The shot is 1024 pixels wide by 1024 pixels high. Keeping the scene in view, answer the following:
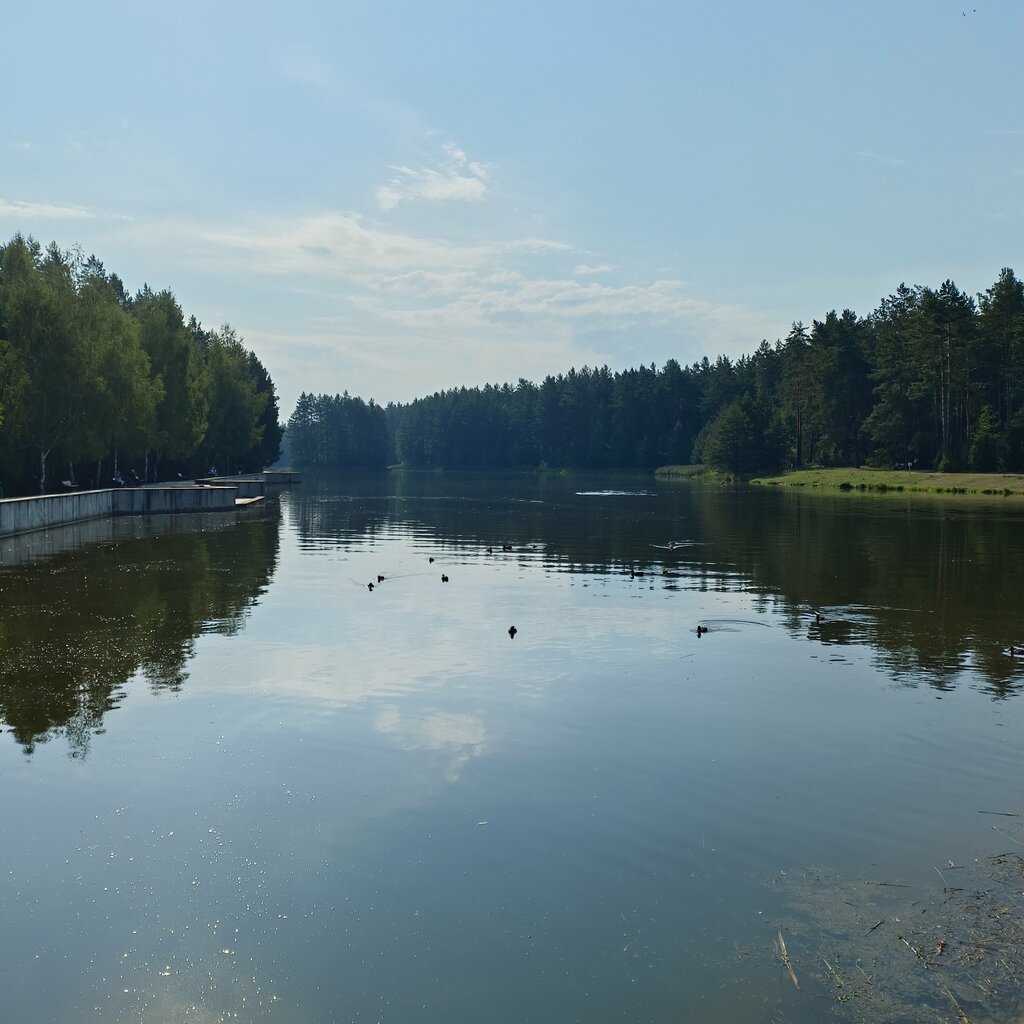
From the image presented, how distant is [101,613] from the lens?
2920cm

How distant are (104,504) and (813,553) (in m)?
47.7

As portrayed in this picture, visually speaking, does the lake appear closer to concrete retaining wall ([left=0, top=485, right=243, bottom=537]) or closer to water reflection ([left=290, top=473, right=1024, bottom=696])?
water reflection ([left=290, top=473, right=1024, bottom=696])

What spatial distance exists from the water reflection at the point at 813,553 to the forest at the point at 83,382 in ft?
50.1

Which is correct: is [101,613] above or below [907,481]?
below

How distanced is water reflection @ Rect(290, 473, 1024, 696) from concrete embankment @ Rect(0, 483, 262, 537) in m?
6.89

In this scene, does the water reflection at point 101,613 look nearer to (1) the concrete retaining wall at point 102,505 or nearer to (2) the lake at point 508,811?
(2) the lake at point 508,811

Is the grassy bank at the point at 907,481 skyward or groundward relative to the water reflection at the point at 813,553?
skyward

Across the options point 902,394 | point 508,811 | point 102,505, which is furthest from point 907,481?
point 508,811

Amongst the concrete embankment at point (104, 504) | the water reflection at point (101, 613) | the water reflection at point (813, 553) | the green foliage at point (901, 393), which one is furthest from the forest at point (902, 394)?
the water reflection at point (101, 613)

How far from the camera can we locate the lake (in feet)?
30.9

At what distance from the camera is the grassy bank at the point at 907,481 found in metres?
103

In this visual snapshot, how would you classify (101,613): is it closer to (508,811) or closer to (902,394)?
(508,811)

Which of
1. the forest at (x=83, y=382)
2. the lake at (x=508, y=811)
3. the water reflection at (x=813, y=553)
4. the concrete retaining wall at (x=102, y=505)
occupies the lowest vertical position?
the lake at (x=508, y=811)

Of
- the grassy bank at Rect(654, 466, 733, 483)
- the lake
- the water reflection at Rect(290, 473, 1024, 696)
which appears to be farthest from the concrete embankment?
the grassy bank at Rect(654, 466, 733, 483)
